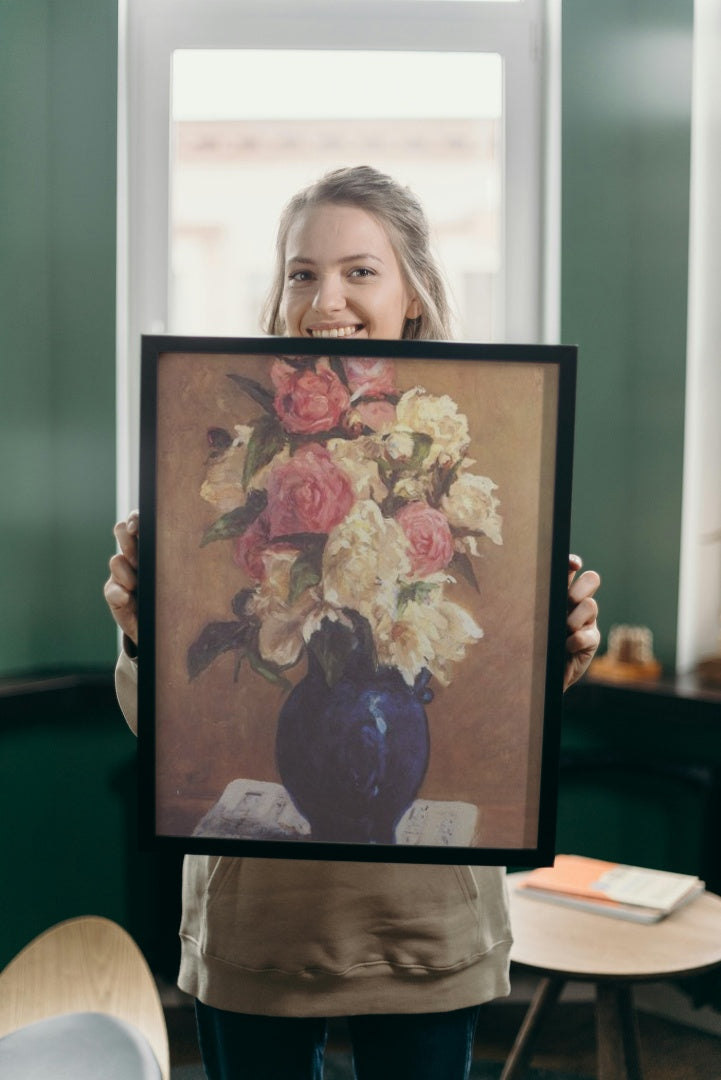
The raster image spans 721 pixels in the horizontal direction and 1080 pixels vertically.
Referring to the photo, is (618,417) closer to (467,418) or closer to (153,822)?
(467,418)

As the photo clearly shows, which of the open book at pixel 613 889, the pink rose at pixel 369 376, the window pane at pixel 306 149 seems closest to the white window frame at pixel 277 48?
the window pane at pixel 306 149

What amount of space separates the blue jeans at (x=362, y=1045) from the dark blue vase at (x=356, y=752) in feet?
0.79

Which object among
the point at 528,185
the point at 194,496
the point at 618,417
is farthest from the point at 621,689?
the point at 194,496

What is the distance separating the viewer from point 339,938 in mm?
1095

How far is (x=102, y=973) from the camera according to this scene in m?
0.92

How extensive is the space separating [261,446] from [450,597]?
23cm

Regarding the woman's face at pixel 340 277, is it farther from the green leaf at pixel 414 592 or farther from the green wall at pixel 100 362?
the green wall at pixel 100 362

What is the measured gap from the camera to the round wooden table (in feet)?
5.58

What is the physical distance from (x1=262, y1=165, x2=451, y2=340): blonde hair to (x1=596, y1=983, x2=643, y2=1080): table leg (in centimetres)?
116

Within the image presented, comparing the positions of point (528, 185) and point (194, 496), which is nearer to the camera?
point (194, 496)

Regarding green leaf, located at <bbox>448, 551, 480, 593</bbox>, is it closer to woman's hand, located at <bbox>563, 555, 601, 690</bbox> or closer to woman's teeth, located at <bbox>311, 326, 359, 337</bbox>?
woman's hand, located at <bbox>563, 555, 601, 690</bbox>

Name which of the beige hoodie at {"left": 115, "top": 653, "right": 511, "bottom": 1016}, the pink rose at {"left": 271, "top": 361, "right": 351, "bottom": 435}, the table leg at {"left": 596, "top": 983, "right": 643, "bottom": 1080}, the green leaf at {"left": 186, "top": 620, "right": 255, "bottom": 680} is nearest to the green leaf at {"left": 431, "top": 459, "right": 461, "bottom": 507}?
the pink rose at {"left": 271, "top": 361, "right": 351, "bottom": 435}

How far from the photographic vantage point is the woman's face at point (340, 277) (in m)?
1.17

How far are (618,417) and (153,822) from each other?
1.96 meters
